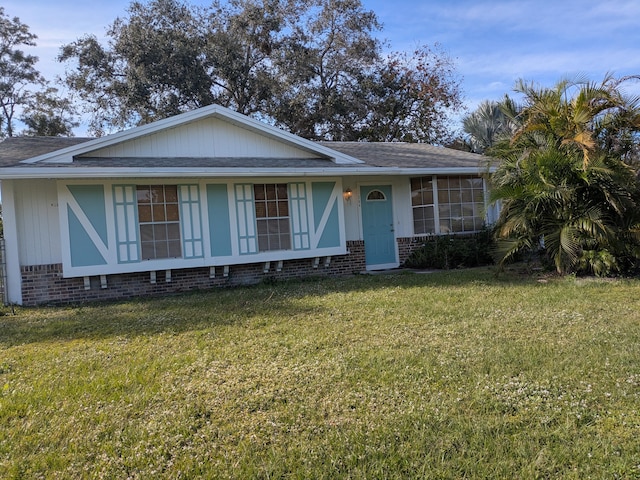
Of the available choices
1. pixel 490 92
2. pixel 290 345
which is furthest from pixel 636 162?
pixel 490 92

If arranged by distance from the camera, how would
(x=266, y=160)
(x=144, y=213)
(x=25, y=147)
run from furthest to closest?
1. (x=266, y=160)
2. (x=25, y=147)
3. (x=144, y=213)

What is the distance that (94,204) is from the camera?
344 inches

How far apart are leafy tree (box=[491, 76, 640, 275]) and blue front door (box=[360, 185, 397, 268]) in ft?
11.7

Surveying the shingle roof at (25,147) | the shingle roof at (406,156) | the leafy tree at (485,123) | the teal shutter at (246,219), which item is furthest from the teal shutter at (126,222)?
the leafy tree at (485,123)

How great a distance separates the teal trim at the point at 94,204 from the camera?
864 centimetres

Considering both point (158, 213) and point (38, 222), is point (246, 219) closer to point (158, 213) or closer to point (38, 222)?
point (158, 213)

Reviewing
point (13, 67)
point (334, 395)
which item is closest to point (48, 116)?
point (13, 67)

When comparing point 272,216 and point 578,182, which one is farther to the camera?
point 272,216

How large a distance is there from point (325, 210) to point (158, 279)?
3.88 metres

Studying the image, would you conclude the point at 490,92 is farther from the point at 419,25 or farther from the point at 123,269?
the point at 123,269

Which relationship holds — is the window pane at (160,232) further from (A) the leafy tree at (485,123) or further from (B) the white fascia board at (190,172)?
(A) the leafy tree at (485,123)

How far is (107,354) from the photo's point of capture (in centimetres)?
488

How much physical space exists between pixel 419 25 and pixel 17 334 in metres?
20.8

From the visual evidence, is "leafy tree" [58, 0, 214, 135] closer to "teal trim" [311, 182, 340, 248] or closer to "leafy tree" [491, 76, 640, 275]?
"teal trim" [311, 182, 340, 248]
